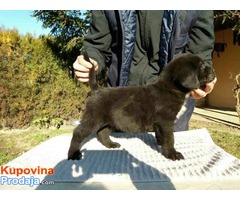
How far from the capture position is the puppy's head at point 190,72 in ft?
7.30

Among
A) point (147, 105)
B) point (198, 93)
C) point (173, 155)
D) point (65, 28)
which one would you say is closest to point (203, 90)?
point (198, 93)

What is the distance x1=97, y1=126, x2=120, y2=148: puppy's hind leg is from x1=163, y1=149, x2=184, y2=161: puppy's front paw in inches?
18.9

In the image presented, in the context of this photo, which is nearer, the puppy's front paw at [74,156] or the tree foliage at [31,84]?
the puppy's front paw at [74,156]

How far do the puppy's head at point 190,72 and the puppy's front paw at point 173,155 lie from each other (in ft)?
1.53

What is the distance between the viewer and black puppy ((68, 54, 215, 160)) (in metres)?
2.22

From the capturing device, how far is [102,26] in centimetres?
274

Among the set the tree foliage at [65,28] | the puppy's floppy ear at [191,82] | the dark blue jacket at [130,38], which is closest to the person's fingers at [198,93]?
the puppy's floppy ear at [191,82]

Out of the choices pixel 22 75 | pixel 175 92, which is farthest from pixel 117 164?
pixel 22 75

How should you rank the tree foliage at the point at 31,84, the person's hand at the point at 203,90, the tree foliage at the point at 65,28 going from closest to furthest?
the person's hand at the point at 203,90
the tree foliage at the point at 65,28
the tree foliage at the point at 31,84

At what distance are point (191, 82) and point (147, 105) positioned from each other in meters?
0.35

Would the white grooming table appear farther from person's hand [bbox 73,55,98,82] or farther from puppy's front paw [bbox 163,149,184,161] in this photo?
person's hand [bbox 73,55,98,82]

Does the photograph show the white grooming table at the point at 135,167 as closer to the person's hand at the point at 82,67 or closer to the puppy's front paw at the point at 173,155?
the puppy's front paw at the point at 173,155

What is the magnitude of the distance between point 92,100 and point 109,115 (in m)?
0.16

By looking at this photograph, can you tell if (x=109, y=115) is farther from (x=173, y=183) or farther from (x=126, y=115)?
(x=173, y=183)
